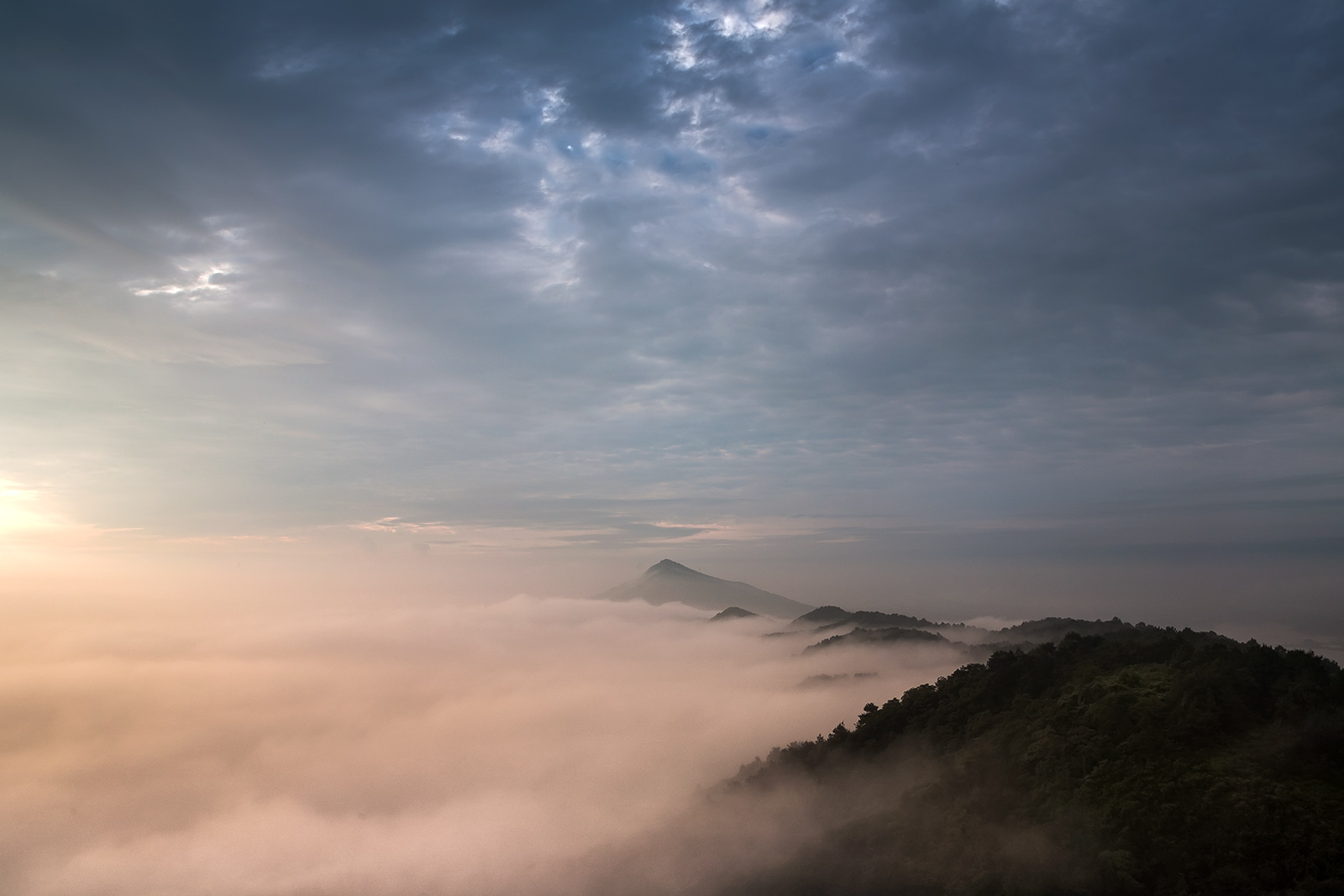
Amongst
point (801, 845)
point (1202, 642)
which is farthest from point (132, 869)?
point (1202, 642)

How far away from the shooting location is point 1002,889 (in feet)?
159

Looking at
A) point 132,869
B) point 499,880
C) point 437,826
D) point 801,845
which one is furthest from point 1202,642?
point 132,869

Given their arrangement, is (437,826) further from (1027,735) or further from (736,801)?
(1027,735)

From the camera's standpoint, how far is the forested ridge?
4469 centimetres

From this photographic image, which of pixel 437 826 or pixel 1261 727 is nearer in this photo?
pixel 1261 727

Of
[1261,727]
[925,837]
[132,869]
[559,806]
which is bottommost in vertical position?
[132,869]

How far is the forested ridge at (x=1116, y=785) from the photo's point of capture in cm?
4469

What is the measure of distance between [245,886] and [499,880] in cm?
8445

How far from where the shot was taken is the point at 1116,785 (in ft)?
176

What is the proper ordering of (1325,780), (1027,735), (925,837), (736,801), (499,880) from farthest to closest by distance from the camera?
1. (499,880)
2. (736,801)
3. (1027,735)
4. (925,837)
5. (1325,780)

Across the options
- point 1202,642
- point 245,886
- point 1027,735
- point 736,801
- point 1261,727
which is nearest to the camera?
point 1261,727

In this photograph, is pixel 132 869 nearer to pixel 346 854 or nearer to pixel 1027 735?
pixel 346 854

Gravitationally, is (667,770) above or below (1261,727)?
below

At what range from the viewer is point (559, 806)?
569 feet
